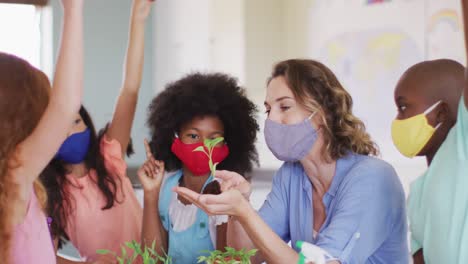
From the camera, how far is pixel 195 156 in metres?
2.06

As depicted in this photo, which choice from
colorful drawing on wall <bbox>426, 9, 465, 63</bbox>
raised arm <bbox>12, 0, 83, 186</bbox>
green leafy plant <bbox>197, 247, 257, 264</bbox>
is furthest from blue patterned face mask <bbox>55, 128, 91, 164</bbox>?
colorful drawing on wall <bbox>426, 9, 465, 63</bbox>

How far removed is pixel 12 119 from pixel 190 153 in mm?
746

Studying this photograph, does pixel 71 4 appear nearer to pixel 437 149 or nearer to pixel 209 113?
pixel 209 113

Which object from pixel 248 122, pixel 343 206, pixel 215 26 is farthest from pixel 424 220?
pixel 215 26

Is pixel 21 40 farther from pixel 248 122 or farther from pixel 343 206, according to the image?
pixel 343 206

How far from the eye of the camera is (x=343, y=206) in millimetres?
1692

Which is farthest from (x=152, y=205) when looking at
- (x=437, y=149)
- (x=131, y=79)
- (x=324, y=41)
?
(x=324, y=41)

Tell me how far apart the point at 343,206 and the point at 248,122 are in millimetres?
699

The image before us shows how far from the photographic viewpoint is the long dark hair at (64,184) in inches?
83.6

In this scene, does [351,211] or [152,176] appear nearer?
[351,211]

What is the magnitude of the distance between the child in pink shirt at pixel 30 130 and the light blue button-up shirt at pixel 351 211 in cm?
72

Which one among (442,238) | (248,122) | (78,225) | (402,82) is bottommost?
(78,225)

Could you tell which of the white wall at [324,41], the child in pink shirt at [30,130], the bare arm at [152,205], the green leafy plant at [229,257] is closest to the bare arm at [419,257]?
the green leafy plant at [229,257]

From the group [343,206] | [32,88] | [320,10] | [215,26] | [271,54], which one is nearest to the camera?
[32,88]
